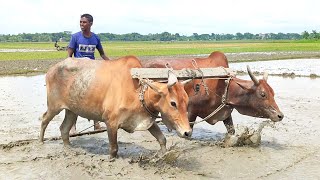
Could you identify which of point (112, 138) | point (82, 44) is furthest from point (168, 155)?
point (82, 44)

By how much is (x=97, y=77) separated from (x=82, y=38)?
1.44 m

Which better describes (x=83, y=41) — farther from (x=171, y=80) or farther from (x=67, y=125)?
(x=171, y=80)

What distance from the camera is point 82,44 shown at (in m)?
7.31

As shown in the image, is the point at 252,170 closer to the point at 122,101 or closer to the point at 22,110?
the point at 122,101

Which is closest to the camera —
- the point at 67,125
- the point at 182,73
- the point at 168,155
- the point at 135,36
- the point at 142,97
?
the point at 142,97

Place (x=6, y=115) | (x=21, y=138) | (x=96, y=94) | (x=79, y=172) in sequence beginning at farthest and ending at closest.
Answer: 1. (x=6, y=115)
2. (x=21, y=138)
3. (x=96, y=94)
4. (x=79, y=172)

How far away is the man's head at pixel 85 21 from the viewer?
717 cm

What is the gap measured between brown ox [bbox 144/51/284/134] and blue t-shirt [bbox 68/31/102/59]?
1000mm

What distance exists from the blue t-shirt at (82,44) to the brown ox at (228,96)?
1000 millimetres

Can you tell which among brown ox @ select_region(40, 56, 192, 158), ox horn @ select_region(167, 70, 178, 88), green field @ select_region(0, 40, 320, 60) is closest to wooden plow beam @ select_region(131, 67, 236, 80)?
brown ox @ select_region(40, 56, 192, 158)

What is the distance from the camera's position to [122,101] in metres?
5.69

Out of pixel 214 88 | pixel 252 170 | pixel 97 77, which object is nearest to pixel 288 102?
pixel 214 88

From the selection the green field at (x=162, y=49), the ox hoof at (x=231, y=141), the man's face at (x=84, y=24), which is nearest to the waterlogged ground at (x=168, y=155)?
the ox hoof at (x=231, y=141)

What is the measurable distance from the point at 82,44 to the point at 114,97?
6.21 feet
